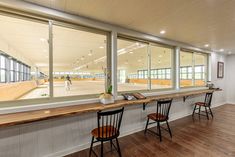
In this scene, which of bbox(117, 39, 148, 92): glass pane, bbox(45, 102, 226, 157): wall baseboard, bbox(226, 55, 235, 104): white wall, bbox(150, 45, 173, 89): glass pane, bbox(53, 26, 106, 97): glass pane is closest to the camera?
bbox(45, 102, 226, 157): wall baseboard

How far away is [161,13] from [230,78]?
20.5 ft

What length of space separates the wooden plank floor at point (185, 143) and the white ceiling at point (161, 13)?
250cm

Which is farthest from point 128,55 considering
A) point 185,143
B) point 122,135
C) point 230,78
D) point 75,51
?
point 230,78

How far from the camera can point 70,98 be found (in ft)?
7.90

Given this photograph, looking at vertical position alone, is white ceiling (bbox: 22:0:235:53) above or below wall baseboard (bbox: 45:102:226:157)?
above

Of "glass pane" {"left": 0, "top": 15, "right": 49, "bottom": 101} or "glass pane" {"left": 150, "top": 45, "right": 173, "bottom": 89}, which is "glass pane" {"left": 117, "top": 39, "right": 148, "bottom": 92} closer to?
"glass pane" {"left": 150, "top": 45, "right": 173, "bottom": 89}

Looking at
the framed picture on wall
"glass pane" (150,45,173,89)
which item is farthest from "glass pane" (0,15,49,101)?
the framed picture on wall

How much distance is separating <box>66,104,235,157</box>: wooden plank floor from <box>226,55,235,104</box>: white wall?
11.8 feet

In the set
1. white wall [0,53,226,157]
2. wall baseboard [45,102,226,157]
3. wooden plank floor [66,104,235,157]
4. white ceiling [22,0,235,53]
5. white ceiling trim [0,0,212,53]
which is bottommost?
wooden plank floor [66,104,235,157]

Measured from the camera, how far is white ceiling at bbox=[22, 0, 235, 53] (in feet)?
6.46

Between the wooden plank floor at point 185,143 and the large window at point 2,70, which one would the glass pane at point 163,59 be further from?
the large window at point 2,70

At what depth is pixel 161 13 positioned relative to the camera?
7.52ft

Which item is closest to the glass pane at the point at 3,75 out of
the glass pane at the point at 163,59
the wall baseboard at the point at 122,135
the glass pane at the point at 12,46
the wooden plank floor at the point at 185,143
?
the glass pane at the point at 12,46

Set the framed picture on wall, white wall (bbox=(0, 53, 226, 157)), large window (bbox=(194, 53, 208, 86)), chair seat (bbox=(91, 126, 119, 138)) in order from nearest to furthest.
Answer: white wall (bbox=(0, 53, 226, 157)), chair seat (bbox=(91, 126, 119, 138)), large window (bbox=(194, 53, 208, 86)), the framed picture on wall
